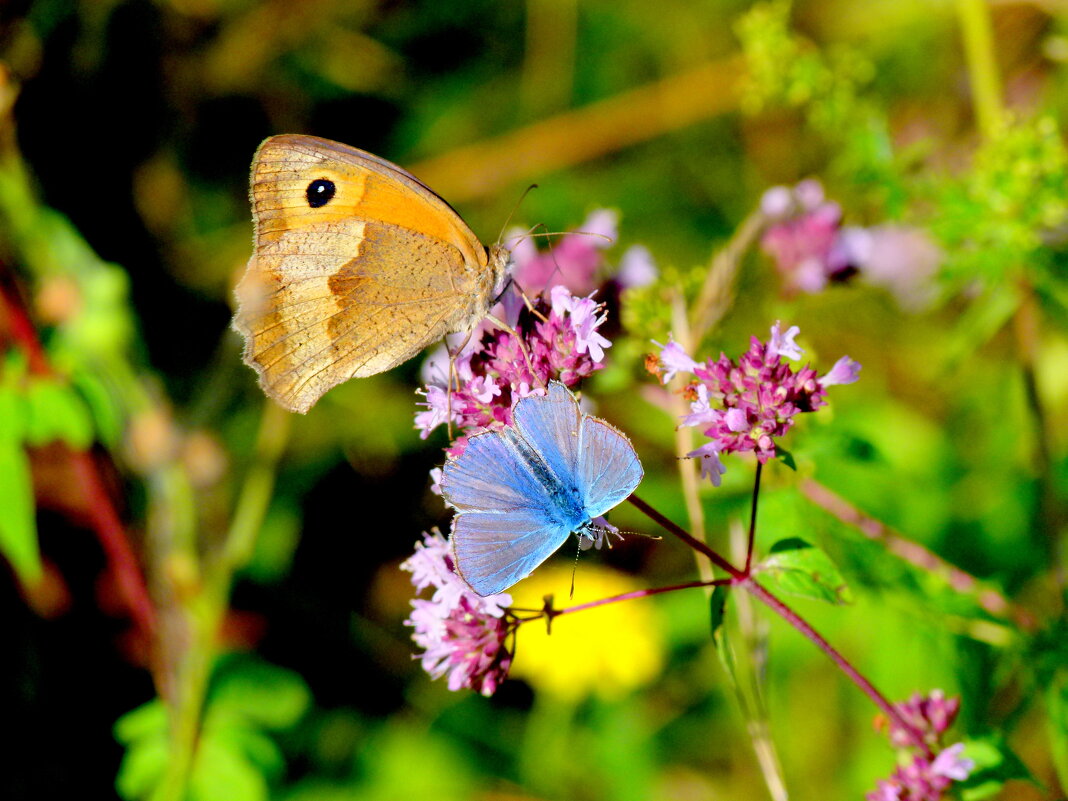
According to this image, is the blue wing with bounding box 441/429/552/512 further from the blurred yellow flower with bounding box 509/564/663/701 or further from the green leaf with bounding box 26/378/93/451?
the blurred yellow flower with bounding box 509/564/663/701

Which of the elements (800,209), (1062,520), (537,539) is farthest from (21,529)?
(1062,520)

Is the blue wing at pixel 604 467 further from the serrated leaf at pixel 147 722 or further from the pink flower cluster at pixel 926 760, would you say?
the serrated leaf at pixel 147 722

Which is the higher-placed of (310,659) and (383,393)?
(383,393)

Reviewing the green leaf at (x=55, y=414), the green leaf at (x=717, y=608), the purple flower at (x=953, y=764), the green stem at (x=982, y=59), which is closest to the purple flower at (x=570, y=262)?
the green leaf at (x=717, y=608)

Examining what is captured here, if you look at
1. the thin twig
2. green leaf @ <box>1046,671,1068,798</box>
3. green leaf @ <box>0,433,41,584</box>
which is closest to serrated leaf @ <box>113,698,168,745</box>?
green leaf @ <box>0,433,41,584</box>

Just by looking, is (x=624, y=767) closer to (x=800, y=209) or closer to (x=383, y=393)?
(x=383, y=393)

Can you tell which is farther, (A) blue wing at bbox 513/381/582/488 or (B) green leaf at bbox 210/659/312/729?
(B) green leaf at bbox 210/659/312/729
